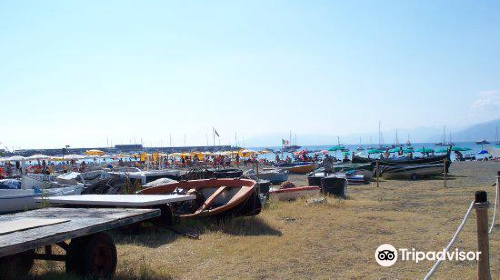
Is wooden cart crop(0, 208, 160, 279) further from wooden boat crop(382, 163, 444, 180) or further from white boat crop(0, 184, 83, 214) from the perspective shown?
wooden boat crop(382, 163, 444, 180)

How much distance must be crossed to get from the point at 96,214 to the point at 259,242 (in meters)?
3.14

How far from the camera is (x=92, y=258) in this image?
6.23 meters

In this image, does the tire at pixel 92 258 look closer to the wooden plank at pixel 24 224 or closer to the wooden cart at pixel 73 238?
the wooden cart at pixel 73 238

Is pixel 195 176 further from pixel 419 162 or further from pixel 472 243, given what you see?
pixel 419 162

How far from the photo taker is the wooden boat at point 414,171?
27.1 meters

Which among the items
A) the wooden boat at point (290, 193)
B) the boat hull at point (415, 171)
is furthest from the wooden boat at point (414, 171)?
the wooden boat at point (290, 193)

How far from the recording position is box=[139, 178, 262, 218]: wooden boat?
10.7m

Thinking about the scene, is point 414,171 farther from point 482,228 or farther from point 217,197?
point 482,228

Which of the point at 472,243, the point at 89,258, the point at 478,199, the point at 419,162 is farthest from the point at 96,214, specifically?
the point at 419,162

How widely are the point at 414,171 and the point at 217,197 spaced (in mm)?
18285

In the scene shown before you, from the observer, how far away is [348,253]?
7785 millimetres

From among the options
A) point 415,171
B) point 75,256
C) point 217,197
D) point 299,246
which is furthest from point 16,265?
point 415,171

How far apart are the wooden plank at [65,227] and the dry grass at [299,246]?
80 cm

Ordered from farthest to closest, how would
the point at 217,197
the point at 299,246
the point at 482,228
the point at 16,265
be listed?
the point at 217,197 → the point at 299,246 → the point at 16,265 → the point at 482,228
